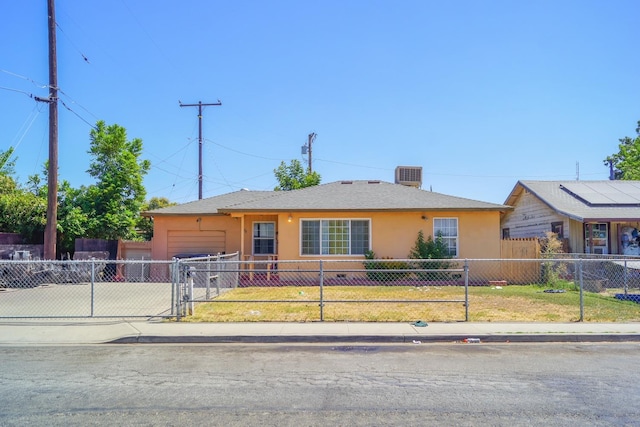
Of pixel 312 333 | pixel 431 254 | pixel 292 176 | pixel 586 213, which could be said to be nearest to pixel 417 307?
pixel 312 333

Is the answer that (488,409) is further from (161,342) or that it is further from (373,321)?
(161,342)

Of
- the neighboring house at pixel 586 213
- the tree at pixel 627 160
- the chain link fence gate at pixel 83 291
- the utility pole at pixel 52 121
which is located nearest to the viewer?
the chain link fence gate at pixel 83 291

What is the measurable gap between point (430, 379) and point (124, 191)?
21443mm

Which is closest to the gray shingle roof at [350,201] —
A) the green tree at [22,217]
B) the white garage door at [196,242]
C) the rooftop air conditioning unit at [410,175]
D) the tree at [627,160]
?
the white garage door at [196,242]

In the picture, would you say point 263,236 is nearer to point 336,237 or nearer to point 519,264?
point 336,237

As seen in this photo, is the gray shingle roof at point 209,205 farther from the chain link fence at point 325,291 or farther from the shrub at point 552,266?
the shrub at point 552,266

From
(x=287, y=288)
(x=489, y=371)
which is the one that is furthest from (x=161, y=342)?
(x=287, y=288)

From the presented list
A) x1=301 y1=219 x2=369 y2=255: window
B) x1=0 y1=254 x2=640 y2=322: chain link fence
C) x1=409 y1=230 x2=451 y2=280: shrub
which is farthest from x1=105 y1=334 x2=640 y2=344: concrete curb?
x1=301 y1=219 x2=369 y2=255: window

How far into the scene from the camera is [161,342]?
9.15 metres

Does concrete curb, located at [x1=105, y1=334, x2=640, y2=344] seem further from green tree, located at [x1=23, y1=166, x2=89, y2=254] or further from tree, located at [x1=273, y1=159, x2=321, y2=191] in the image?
tree, located at [x1=273, y1=159, x2=321, y2=191]

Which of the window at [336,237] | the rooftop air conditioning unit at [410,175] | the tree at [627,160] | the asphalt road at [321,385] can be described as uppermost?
the tree at [627,160]

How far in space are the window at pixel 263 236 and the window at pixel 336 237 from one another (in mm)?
2360

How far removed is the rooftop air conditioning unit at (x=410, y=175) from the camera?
1014 inches

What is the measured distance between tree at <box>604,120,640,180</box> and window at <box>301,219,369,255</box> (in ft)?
93.8
